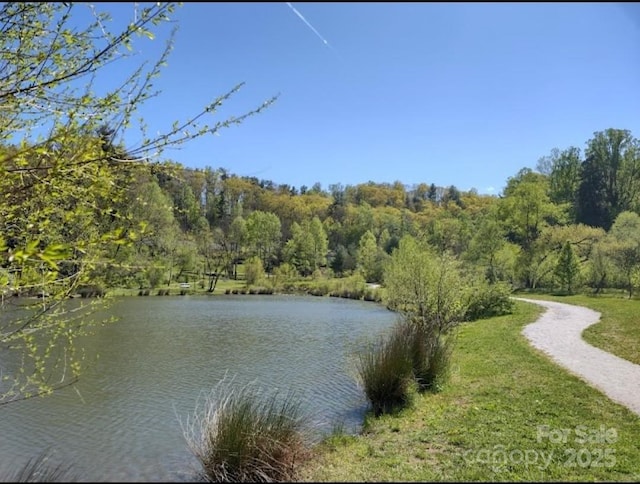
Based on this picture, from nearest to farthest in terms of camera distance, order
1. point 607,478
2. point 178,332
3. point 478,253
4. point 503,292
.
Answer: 1. point 607,478
2. point 178,332
3. point 503,292
4. point 478,253

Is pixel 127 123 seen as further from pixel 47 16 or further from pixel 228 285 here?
pixel 228 285

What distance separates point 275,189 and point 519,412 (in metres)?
131

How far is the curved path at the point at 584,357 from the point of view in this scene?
9695 millimetres

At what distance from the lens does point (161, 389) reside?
39.7 feet

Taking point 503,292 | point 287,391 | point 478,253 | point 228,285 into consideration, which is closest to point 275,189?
point 228,285


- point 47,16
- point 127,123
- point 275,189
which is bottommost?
point 127,123

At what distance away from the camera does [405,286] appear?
18.4 m

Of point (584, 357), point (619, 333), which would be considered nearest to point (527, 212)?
point (619, 333)

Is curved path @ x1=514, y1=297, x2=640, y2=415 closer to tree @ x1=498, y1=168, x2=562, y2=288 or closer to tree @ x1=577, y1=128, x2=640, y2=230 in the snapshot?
tree @ x1=498, y1=168, x2=562, y2=288

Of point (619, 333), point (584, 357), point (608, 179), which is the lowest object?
point (584, 357)

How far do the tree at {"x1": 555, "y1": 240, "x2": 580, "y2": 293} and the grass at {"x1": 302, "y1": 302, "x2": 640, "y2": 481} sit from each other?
101 feet

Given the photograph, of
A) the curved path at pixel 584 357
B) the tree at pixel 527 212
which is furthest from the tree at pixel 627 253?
the curved path at pixel 584 357

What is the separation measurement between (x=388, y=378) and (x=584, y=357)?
6713 millimetres

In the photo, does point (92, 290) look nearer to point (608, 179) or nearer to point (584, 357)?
point (584, 357)
